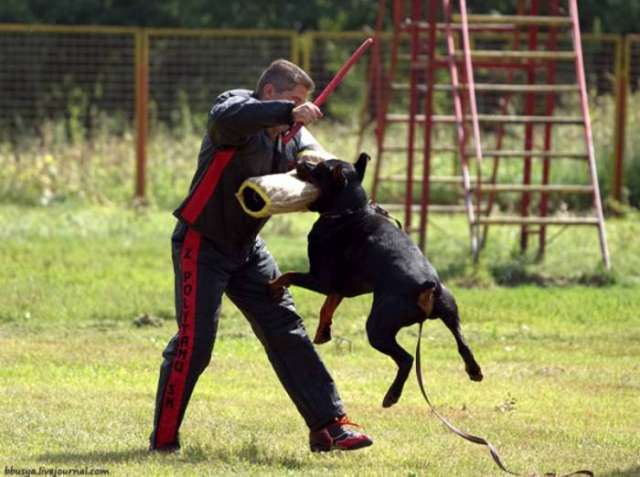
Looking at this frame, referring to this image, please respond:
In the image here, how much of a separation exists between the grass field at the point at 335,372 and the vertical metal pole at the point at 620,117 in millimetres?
3586

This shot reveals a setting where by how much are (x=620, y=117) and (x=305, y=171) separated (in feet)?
41.4

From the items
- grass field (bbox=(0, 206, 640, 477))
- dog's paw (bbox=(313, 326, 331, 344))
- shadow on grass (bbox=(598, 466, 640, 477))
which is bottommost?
grass field (bbox=(0, 206, 640, 477))

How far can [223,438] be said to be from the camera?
7.24 m

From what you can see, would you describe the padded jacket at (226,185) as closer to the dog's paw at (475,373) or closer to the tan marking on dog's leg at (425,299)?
the tan marking on dog's leg at (425,299)

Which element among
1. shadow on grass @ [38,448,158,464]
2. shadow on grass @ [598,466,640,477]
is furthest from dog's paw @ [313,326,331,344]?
shadow on grass @ [598,466,640,477]

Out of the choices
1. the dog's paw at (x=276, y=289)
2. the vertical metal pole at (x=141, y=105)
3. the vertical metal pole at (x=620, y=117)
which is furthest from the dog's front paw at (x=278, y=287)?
the vertical metal pole at (x=620, y=117)

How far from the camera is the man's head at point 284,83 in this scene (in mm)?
6730

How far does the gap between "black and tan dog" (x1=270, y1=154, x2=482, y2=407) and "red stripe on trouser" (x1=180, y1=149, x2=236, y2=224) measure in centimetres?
33

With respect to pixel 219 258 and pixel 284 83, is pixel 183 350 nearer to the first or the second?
pixel 219 258

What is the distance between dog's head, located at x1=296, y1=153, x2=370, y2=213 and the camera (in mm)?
6703

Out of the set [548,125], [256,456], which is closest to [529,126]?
[548,125]

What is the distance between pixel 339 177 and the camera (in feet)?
22.1

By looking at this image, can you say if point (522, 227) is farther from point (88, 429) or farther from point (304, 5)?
point (304, 5)

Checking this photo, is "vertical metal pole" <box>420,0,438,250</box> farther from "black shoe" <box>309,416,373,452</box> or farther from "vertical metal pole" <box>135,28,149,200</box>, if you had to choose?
"black shoe" <box>309,416,373,452</box>
